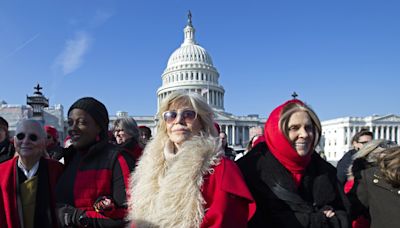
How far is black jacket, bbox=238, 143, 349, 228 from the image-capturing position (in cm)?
246

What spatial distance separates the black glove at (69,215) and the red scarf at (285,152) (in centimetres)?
166

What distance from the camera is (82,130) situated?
2867 mm

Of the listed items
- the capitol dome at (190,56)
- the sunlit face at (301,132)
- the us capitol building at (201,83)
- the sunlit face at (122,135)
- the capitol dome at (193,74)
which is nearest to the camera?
the sunlit face at (301,132)

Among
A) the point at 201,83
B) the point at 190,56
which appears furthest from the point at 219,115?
the point at 190,56

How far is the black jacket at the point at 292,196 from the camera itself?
246cm

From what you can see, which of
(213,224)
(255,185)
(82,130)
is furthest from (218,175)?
(82,130)

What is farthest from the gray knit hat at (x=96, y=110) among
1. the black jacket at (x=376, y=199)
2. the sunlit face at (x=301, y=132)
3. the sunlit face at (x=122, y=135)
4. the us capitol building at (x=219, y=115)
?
the us capitol building at (x=219, y=115)

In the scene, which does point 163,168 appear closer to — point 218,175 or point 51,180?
point 218,175

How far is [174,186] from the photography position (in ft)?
7.30

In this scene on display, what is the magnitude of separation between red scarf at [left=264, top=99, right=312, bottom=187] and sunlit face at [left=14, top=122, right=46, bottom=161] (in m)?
2.11

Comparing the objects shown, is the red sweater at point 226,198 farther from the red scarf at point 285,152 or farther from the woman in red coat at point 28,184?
the woman in red coat at point 28,184

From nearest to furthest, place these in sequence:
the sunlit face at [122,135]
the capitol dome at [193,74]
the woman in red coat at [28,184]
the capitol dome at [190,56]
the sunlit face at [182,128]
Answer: the sunlit face at [182,128] < the woman in red coat at [28,184] < the sunlit face at [122,135] < the capitol dome at [193,74] < the capitol dome at [190,56]

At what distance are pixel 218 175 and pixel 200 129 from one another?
0.42 metres

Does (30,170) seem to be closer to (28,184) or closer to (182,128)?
(28,184)
